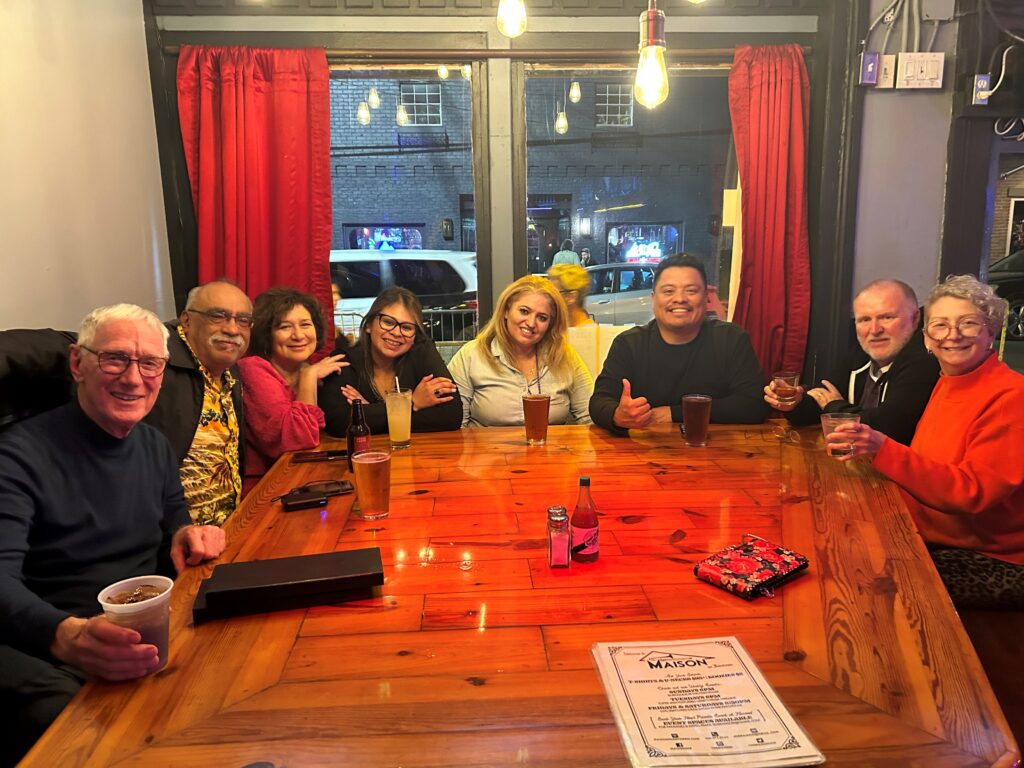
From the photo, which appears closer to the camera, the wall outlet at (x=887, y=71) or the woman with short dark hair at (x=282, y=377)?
the woman with short dark hair at (x=282, y=377)

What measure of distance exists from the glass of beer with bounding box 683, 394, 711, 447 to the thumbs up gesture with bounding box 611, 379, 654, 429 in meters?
0.12

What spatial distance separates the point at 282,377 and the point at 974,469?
205 cm

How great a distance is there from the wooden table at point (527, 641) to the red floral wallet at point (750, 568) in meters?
0.02

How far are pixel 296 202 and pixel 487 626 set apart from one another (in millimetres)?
2794

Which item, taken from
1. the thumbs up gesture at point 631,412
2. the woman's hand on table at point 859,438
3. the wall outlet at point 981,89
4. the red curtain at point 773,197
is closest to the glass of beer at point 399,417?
the thumbs up gesture at point 631,412

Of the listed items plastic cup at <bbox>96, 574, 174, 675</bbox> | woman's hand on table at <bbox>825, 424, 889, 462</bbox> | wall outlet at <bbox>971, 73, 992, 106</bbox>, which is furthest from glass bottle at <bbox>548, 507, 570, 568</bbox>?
wall outlet at <bbox>971, 73, 992, 106</bbox>

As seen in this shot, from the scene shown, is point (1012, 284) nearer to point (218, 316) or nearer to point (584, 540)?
point (584, 540)

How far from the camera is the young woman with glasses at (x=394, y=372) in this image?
230cm

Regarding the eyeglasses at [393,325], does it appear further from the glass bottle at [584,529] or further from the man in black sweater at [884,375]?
the glass bottle at [584,529]

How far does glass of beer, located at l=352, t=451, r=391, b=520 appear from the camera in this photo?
1445 mm

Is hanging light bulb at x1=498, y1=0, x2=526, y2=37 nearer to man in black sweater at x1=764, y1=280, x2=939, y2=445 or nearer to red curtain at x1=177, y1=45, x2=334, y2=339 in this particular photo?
man in black sweater at x1=764, y1=280, x2=939, y2=445

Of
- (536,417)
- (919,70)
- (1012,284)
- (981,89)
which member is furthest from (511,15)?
(1012,284)

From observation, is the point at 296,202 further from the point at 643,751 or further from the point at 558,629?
the point at 643,751

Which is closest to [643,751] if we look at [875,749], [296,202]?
[875,749]
